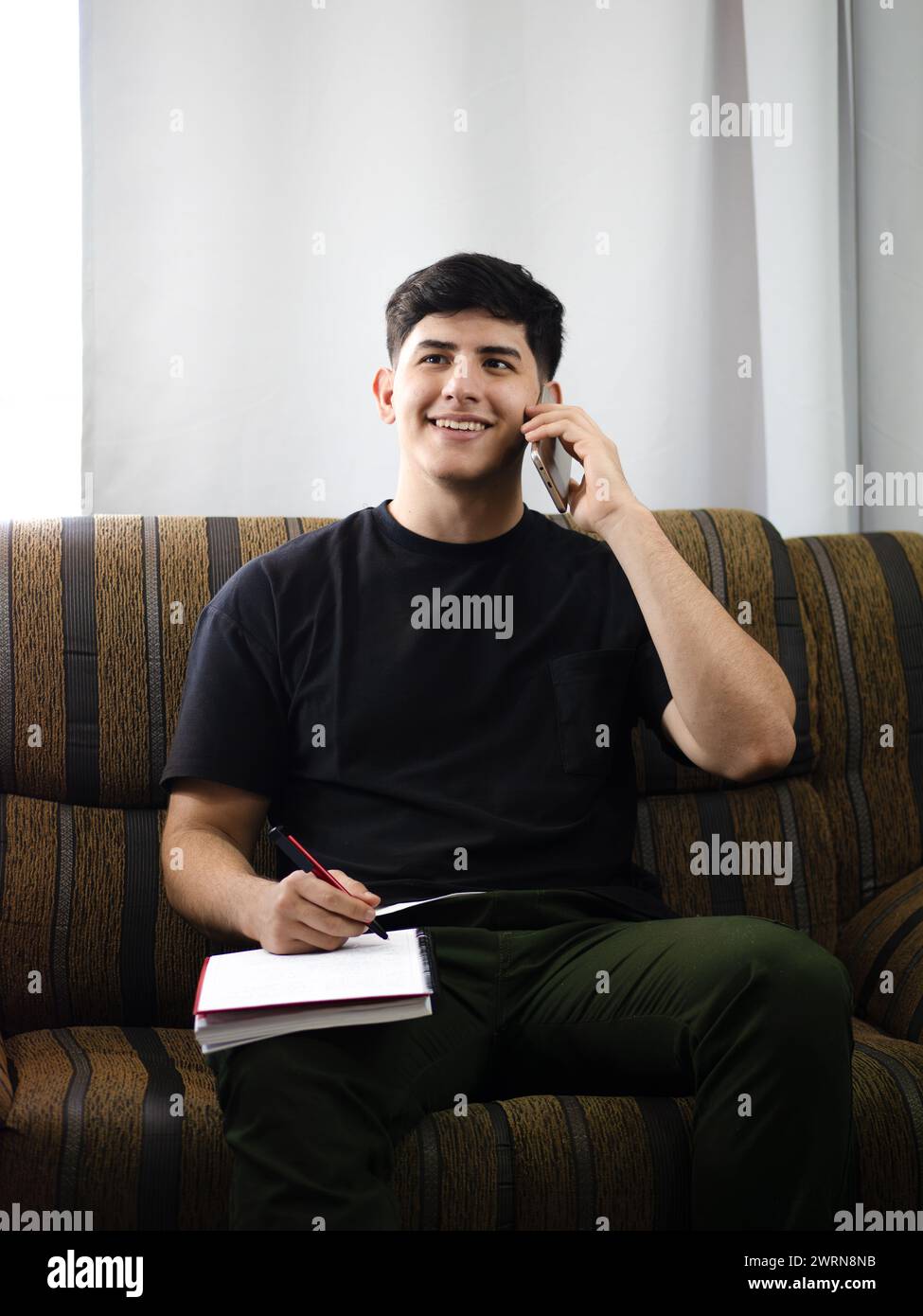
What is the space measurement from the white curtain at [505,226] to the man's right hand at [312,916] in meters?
0.96

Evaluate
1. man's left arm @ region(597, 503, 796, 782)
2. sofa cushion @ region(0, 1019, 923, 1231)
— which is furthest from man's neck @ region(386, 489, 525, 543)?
sofa cushion @ region(0, 1019, 923, 1231)

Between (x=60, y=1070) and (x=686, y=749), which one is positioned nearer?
(x=60, y=1070)

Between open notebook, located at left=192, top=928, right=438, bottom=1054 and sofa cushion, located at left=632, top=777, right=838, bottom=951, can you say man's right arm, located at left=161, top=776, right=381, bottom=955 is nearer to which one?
open notebook, located at left=192, top=928, right=438, bottom=1054

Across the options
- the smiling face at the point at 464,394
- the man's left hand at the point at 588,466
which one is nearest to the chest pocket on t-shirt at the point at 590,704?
the man's left hand at the point at 588,466

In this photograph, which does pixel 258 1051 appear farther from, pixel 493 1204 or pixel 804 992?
pixel 804 992

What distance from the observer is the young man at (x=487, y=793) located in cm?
116

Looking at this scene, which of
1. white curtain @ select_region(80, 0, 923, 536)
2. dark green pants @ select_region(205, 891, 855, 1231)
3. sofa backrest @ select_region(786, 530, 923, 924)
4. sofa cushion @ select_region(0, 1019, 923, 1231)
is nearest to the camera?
dark green pants @ select_region(205, 891, 855, 1231)

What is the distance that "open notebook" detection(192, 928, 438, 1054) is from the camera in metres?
1.13

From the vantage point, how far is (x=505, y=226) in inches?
84.6

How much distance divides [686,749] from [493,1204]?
56 cm

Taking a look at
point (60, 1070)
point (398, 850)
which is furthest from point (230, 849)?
point (60, 1070)

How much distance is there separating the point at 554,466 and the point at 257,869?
0.65m

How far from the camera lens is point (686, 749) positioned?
4.98 feet

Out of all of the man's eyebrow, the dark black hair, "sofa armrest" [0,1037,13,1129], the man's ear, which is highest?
the dark black hair
